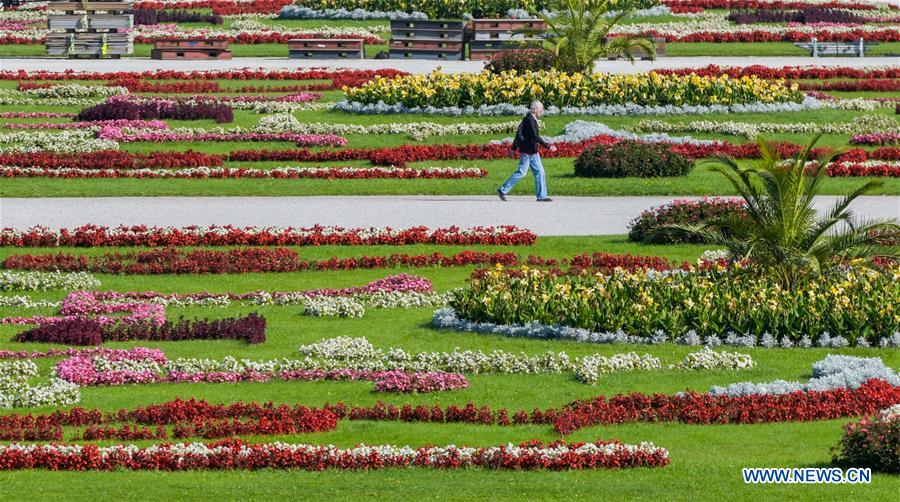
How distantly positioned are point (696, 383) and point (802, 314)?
2.34 metres

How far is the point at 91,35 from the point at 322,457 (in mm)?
37765

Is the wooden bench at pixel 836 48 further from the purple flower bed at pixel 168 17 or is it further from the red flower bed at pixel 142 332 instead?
the red flower bed at pixel 142 332

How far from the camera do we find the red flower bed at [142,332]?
20.1m

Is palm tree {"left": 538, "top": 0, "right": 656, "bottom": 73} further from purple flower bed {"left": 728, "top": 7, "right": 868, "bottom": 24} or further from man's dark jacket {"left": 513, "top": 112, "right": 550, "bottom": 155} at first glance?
purple flower bed {"left": 728, "top": 7, "right": 868, "bottom": 24}

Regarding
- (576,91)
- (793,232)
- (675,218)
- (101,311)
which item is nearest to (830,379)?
(793,232)

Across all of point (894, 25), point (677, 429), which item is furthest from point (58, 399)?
point (894, 25)

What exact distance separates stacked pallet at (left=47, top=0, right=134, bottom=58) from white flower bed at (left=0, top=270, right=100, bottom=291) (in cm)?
2764

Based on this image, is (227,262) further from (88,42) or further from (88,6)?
(88,6)

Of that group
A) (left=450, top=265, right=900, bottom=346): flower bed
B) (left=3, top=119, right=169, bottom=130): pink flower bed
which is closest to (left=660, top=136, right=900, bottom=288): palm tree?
(left=450, top=265, right=900, bottom=346): flower bed

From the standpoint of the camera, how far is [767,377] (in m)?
18.0

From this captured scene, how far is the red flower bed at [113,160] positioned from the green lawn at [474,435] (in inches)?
436

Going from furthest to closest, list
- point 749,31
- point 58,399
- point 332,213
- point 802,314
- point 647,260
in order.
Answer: point 749,31
point 332,213
point 647,260
point 802,314
point 58,399

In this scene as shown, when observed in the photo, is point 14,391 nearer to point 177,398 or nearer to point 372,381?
point 177,398

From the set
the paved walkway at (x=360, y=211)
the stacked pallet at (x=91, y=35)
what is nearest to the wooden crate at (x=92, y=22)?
the stacked pallet at (x=91, y=35)
